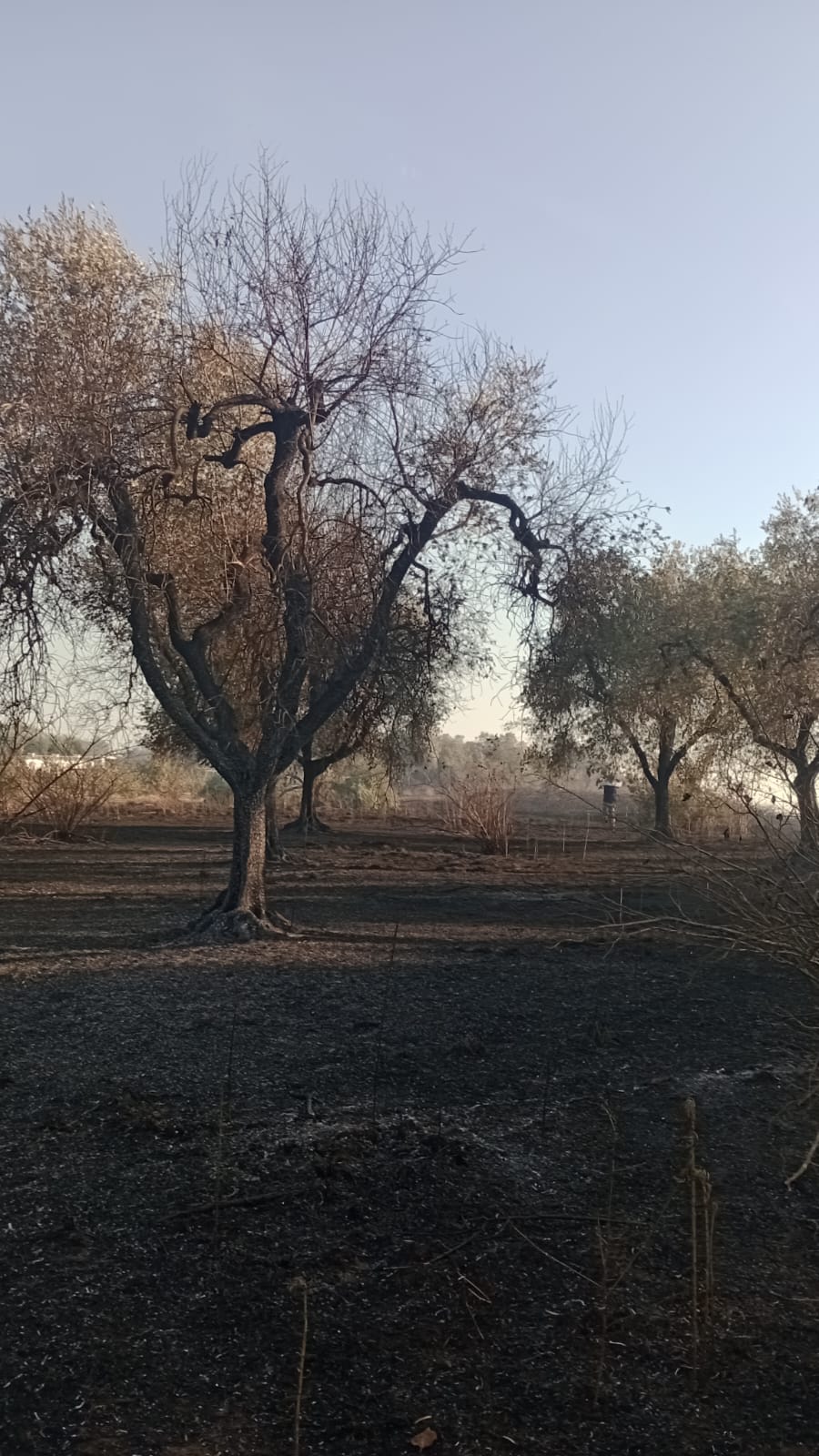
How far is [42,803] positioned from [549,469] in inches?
435

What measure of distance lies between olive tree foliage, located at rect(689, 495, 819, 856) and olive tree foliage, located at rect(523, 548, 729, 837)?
0.50 meters

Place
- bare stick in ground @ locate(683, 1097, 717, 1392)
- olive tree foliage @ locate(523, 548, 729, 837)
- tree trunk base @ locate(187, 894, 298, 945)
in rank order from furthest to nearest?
1. olive tree foliage @ locate(523, 548, 729, 837)
2. tree trunk base @ locate(187, 894, 298, 945)
3. bare stick in ground @ locate(683, 1097, 717, 1392)

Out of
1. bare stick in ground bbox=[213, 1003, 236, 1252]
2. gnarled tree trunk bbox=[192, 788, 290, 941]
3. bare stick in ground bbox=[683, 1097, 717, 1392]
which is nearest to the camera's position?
bare stick in ground bbox=[683, 1097, 717, 1392]

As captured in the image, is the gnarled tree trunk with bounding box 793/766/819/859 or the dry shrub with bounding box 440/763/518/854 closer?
the gnarled tree trunk with bounding box 793/766/819/859

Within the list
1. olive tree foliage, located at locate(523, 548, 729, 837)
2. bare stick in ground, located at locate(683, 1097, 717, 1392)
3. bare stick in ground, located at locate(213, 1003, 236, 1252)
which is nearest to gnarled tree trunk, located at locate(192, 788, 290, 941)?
olive tree foliage, located at locate(523, 548, 729, 837)

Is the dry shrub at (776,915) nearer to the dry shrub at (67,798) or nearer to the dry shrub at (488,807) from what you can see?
the dry shrub at (488,807)

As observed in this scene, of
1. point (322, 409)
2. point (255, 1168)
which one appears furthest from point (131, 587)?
point (255, 1168)

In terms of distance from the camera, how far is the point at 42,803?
18.7m

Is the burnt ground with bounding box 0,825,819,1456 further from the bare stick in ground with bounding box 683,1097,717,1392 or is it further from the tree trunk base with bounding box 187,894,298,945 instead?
the tree trunk base with bounding box 187,894,298,945

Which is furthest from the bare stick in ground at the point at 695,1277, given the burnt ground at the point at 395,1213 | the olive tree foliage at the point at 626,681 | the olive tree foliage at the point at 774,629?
the olive tree foliage at the point at 774,629

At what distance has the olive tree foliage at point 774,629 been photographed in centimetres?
1903

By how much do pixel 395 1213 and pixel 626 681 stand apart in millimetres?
12525

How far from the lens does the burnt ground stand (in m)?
2.90

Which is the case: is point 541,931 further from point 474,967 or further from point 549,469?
point 549,469
